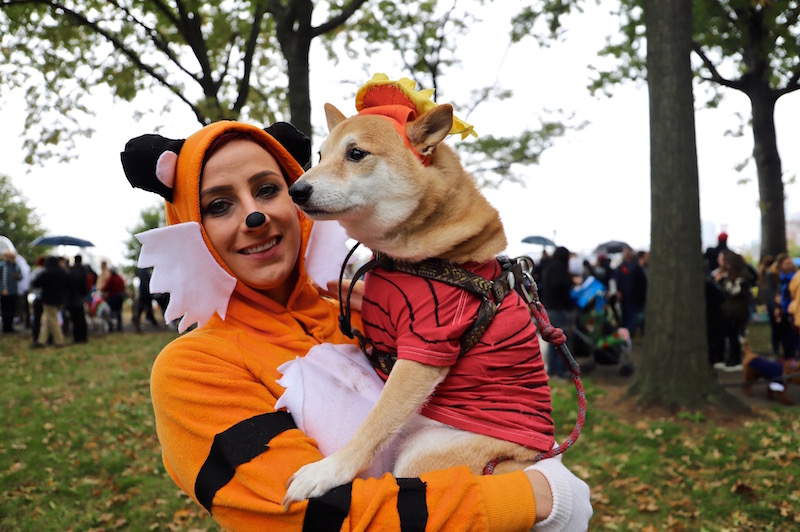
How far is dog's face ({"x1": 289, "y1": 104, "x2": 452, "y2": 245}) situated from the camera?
198 centimetres

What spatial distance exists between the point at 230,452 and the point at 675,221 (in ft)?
20.9

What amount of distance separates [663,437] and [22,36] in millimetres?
13362

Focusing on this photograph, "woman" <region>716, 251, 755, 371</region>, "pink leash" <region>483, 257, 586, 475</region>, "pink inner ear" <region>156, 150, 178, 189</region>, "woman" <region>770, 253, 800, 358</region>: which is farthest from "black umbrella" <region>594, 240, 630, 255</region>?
"pink inner ear" <region>156, 150, 178, 189</region>

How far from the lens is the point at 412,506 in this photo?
142cm

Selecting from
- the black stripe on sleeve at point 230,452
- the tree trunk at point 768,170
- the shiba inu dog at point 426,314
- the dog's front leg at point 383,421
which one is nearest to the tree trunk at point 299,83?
the shiba inu dog at point 426,314

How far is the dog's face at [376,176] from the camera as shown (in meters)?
1.98

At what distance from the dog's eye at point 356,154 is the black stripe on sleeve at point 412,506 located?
45.2 inches

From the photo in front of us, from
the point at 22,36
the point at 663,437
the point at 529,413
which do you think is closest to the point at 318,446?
the point at 529,413

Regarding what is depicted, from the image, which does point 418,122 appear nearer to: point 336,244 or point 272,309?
point 336,244

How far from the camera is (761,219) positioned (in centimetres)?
1461

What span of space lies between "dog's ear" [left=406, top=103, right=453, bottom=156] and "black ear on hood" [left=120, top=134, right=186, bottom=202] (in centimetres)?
83

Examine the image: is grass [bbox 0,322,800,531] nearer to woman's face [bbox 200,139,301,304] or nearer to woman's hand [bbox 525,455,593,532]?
woman's hand [bbox 525,455,593,532]

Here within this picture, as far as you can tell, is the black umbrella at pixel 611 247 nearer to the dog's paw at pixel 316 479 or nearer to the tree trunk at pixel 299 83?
the tree trunk at pixel 299 83

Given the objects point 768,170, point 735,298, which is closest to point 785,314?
point 735,298
